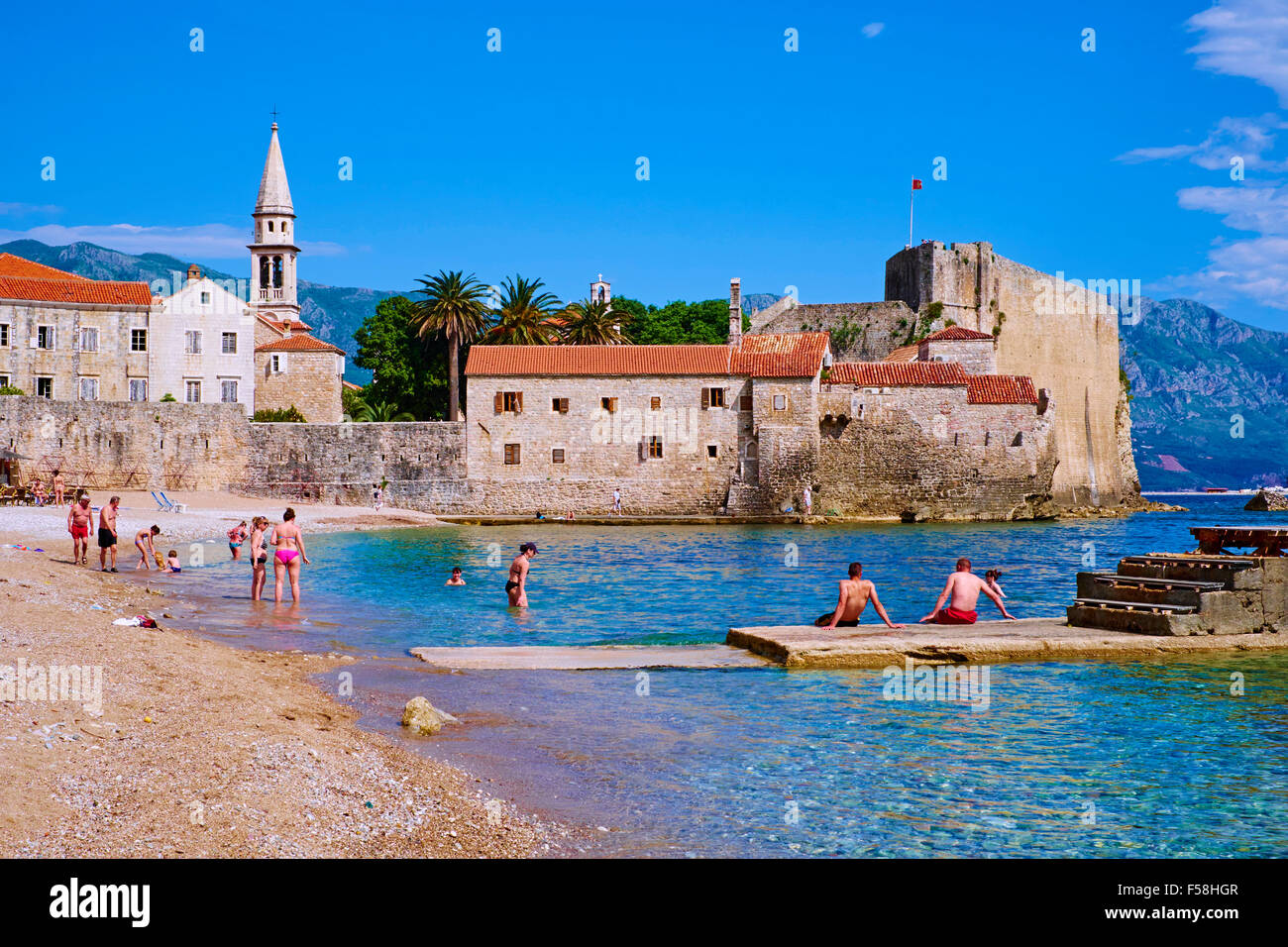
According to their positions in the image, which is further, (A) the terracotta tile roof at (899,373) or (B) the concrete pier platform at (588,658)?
(A) the terracotta tile roof at (899,373)

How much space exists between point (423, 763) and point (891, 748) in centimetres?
444

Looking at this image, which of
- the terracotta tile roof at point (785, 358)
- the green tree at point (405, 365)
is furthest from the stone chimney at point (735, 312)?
the green tree at point (405, 365)

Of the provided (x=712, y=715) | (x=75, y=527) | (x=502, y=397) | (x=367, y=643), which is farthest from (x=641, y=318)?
(x=712, y=715)

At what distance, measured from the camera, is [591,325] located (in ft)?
207

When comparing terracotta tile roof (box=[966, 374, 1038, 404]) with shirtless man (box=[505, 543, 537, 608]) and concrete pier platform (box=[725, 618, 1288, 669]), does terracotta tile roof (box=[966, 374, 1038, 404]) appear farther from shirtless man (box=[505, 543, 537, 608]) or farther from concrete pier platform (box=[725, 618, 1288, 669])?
concrete pier platform (box=[725, 618, 1288, 669])

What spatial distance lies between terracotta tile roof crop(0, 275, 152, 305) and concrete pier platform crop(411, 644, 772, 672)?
46485mm

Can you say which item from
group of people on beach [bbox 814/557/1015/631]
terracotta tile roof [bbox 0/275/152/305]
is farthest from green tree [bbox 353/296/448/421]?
group of people on beach [bbox 814/557/1015/631]

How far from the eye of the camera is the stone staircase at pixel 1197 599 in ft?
52.9

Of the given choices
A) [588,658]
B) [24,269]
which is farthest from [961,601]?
[24,269]

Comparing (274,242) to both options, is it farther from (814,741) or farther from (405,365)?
(814,741)

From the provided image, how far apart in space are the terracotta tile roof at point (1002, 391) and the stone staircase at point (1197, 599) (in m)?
39.6

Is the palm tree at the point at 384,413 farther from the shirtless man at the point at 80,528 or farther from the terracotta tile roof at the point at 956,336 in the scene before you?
the shirtless man at the point at 80,528

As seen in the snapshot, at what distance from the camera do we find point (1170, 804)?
30.1 ft

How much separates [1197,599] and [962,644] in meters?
3.97
